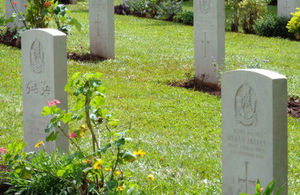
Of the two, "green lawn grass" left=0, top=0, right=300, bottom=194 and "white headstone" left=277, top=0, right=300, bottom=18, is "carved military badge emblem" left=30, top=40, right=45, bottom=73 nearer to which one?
"green lawn grass" left=0, top=0, right=300, bottom=194

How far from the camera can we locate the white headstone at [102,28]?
12.6 metres

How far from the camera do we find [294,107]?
9180mm

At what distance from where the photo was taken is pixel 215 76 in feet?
35.1

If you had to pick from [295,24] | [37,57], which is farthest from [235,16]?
[37,57]

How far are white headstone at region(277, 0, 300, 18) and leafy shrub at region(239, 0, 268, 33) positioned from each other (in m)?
0.52

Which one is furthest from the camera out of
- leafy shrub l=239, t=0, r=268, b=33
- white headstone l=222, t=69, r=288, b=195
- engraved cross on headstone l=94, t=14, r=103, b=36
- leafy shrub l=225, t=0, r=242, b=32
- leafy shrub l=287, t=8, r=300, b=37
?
leafy shrub l=239, t=0, r=268, b=33

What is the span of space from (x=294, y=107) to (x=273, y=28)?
827 centimetres

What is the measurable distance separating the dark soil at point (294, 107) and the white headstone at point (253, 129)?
403 cm

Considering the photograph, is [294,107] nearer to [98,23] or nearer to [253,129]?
[253,129]

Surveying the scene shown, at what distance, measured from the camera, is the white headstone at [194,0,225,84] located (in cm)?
1032

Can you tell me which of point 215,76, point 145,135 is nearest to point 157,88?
point 215,76

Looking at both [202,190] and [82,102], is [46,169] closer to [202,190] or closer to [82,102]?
[82,102]

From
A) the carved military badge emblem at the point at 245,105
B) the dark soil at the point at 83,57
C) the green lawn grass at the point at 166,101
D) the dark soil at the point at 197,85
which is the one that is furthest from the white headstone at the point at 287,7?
the carved military badge emblem at the point at 245,105

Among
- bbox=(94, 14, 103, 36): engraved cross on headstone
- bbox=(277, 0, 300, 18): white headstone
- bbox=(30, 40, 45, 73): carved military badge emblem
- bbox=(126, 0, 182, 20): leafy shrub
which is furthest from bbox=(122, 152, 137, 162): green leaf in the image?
bbox=(126, 0, 182, 20): leafy shrub
